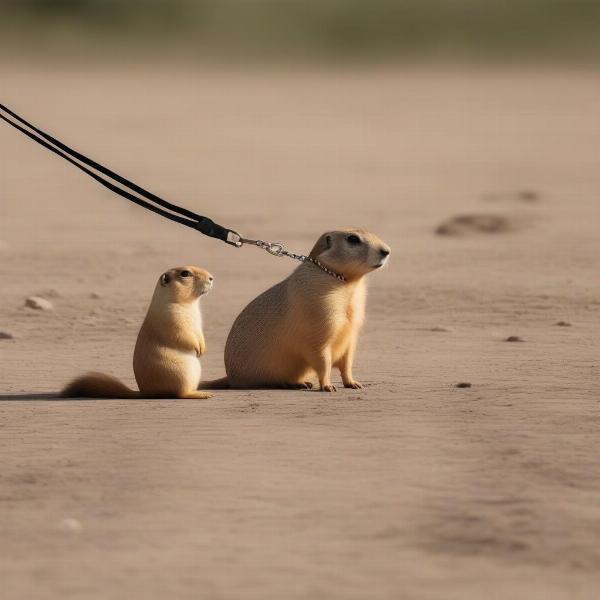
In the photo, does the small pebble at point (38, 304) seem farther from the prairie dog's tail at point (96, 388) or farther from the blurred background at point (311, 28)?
the blurred background at point (311, 28)

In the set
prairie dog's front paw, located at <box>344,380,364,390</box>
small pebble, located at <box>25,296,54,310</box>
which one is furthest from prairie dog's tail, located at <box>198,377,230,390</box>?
small pebble, located at <box>25,296,54,310</box>

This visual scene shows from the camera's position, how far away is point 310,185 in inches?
1032

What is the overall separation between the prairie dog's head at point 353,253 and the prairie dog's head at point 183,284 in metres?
0.69

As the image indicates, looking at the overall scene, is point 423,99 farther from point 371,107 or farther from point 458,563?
point 458,563

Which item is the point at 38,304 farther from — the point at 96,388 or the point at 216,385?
the point at 96,388

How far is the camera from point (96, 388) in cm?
853

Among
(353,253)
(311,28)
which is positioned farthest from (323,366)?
(311,28)

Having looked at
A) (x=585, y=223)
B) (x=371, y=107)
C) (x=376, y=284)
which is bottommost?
(x=376, y=284)

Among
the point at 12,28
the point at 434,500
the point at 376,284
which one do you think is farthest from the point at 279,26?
the point at 434,500

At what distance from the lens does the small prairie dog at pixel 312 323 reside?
877 cm

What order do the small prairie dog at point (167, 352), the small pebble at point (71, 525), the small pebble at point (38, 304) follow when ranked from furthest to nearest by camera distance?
the small pebble at point (38, 304)
the small prairie dog at point (167, 352)
the small pebble at point (71, 525)

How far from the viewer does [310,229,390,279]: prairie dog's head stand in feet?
28.9

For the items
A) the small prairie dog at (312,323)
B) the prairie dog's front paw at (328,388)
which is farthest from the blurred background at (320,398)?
the small prairie dog at (312,323)

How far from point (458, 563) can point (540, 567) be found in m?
0.28
